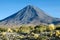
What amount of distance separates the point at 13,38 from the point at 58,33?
20.0 ft

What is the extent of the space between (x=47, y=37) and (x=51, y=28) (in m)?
8.62

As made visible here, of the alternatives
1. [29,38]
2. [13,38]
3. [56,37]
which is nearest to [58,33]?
[56,37]

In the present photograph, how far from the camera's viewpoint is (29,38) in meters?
34.3

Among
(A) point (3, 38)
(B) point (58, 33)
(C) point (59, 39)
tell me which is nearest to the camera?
(C) point (59, 39)

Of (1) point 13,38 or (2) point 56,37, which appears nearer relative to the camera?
(2) point 56,37

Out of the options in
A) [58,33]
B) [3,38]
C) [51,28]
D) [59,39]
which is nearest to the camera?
[59,39]

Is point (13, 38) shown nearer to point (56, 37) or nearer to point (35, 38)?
point (35, 38)

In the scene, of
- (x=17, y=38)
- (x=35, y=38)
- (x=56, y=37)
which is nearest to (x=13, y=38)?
(x=17, y=38)

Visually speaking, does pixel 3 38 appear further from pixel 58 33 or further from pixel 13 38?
pixel 58 33

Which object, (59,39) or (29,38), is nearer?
(59,39)

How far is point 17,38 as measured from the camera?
35.4 metres

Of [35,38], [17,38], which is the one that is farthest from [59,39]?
[17,38]

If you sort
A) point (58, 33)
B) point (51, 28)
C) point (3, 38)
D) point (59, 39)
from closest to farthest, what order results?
1. point (59, 39)
2. point (58, 33)
3. point (3, 38)
4. point (51, 28)

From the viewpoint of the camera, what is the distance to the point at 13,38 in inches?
1404
